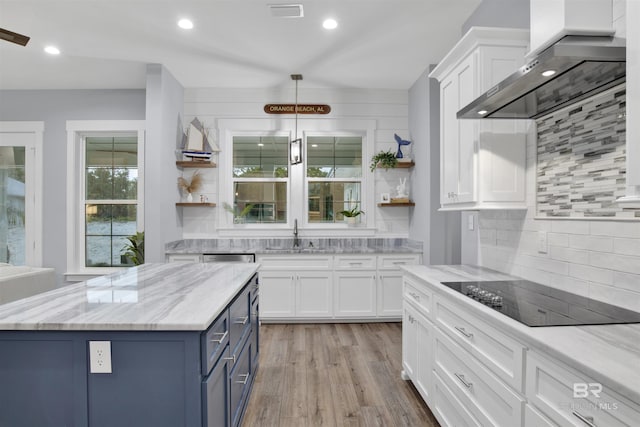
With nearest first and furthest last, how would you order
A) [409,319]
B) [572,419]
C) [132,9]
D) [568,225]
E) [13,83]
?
1. [572,419]
2. [568,225]
3. [409,319]
4. [132,9]
5. [13,83]

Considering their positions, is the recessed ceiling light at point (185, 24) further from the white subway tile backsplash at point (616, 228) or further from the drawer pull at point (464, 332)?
the white subway tile backsplash at point (616, 228)

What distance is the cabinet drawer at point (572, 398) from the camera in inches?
34.8

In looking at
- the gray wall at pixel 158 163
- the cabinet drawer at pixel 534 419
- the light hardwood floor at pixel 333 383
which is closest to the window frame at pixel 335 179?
the light hardwood floor at pixel 333 383

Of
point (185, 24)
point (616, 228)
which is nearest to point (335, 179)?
point (185, 24)

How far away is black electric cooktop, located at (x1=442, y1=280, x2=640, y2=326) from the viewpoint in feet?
4.40

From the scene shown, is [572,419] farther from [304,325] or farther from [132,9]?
[132,9]

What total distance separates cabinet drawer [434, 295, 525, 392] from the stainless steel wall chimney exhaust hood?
1.07m

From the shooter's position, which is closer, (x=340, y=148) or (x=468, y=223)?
(x=468, y=223)

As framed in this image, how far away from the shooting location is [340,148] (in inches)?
190

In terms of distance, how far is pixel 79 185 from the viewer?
469cm

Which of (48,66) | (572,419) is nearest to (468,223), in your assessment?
(572,419)

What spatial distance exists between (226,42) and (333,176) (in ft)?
6.92

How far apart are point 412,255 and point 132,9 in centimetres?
362

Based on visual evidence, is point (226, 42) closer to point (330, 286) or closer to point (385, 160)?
point (385, 160)
